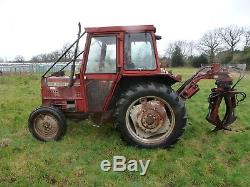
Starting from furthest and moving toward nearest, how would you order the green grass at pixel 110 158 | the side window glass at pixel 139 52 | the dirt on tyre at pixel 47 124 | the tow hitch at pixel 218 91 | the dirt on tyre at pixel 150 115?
the tow hitch at pixel 218 91, the dirt on tyre at pixel 47 124, the side window glass at pixel 139 52, the dirt on tyre at pixel 150 115, the green grass at pixel 110 158

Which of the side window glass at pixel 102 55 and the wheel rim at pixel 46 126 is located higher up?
the side window glass at pixel 102 55

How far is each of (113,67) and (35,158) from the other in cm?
207

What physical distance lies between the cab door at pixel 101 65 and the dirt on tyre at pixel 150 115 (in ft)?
1.50

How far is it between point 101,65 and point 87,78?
0.36 metres

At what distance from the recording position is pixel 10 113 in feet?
29.7

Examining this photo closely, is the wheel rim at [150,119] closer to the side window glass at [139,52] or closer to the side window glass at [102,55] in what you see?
the side window glass at [139,52]

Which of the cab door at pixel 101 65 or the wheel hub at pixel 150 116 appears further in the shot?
the cab door at pixel 101 65

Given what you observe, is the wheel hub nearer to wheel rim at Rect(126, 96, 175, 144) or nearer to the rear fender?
wheel rim at Rect(126, 96, 175, 144)

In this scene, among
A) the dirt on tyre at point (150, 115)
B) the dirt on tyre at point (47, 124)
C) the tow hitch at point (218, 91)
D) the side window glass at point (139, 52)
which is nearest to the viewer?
the dirt on tyre at point (150, 115)

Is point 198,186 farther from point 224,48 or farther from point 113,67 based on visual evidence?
point 224,48

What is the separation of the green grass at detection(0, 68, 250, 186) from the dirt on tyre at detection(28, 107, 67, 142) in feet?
0.56

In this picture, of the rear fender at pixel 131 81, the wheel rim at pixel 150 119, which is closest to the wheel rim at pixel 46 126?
the rear fender at pixel 131 81

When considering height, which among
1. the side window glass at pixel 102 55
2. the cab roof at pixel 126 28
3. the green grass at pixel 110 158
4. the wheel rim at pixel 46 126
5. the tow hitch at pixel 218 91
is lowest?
the green grass at pixel 110 158

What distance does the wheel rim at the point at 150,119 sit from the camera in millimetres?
6016
